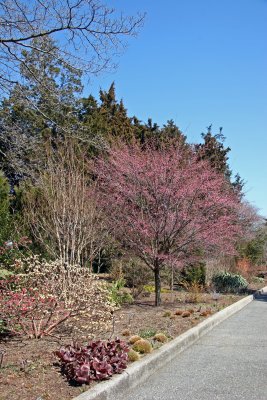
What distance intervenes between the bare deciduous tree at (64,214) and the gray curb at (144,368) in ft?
13.2

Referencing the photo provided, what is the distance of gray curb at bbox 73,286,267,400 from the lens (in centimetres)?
452

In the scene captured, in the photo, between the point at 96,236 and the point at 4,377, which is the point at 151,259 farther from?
the point at 4,377

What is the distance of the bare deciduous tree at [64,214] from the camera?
11383 millimetres

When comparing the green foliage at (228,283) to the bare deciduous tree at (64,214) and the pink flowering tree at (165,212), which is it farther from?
the bare deciduous tree at (64,214)

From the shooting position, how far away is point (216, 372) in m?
5.83

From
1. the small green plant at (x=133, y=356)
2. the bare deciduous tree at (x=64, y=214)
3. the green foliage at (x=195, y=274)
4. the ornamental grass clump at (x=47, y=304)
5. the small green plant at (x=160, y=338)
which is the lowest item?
the small green plant at (x=133, y=356)

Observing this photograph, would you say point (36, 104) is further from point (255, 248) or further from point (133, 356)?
point (255, 248)

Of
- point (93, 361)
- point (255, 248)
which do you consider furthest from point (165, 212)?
point (255, 248)

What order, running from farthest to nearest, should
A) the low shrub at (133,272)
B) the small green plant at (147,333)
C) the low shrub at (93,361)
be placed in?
1. the low shrub at (133,272)
2. the small green plant at (147,333)
3. the low shrub at (93,361)

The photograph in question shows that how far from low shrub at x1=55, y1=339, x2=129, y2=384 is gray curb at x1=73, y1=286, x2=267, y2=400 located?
112mm

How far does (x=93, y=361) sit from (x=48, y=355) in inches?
46.7

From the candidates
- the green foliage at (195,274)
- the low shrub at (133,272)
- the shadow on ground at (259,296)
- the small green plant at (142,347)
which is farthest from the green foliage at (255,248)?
the small green plant at (142,347)

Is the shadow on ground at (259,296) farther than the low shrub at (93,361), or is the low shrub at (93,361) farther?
the shadow on ground at (259,296)

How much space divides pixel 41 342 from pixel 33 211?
22.0ft
